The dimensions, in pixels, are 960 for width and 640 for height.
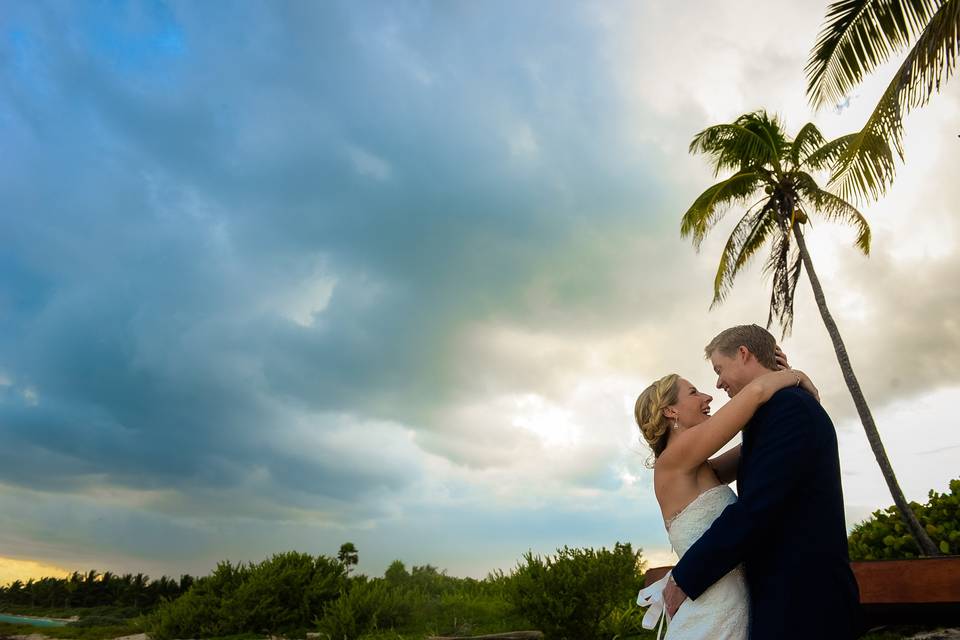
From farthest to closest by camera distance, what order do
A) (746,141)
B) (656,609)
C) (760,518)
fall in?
(746,141) < (656,609) < (760,518)

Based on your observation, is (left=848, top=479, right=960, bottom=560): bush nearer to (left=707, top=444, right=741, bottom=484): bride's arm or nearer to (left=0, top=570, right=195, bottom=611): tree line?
(left=707, top=444, right=741, bottom=484): bride's arm

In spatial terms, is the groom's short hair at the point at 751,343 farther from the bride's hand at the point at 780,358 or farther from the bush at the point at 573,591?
the bush at the point at 573,591

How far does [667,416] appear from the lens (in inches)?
107

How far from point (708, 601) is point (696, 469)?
1.62 ft

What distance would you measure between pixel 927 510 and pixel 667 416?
→ 10785mm

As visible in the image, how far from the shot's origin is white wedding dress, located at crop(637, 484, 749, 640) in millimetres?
2217

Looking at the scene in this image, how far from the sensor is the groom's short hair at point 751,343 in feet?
8.36

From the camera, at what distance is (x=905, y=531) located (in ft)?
34.4

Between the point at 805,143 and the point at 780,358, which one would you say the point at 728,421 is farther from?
the point at 805,143

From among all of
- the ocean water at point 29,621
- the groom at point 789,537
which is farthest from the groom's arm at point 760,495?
the ocean water at point 29,621

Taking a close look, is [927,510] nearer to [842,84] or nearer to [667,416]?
[842,84]

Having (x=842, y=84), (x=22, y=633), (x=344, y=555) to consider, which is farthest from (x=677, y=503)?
(x=22, y=633)

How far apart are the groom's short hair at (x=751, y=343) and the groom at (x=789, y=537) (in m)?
0.31

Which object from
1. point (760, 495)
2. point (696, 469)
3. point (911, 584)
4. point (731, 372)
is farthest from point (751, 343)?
point (911, 584)
